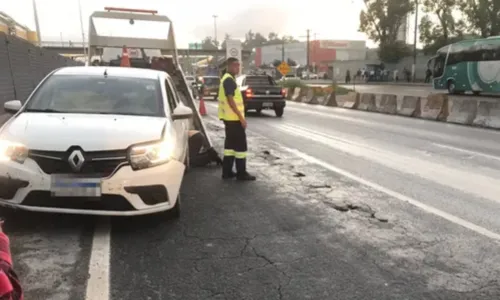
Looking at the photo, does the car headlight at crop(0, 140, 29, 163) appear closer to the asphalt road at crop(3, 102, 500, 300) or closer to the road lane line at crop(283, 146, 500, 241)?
the asphalt road at crop(3, 102, 500, 300)

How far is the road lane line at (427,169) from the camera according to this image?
7.14 meters

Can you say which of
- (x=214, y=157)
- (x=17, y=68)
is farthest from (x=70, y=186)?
(x=17, y=68)

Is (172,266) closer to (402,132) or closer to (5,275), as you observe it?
(5,275)

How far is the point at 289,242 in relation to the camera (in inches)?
186

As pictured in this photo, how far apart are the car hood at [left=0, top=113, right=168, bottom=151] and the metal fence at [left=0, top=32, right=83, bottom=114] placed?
21.0ft

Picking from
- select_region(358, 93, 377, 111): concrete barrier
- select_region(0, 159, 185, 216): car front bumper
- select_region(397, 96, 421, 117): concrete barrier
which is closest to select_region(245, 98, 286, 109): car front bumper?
select_region(397, 96, 421, 117): concrete barrier

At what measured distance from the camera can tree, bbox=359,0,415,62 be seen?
69.7 metres

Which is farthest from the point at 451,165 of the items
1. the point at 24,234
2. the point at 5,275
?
the point at 5,275

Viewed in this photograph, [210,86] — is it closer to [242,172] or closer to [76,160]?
[242,172]

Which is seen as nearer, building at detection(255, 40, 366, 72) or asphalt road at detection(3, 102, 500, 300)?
asphalt road at detection(3, 102, 500, 300)

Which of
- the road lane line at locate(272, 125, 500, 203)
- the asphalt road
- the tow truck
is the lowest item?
the road lane line at locate(272, 125, 500, 203)

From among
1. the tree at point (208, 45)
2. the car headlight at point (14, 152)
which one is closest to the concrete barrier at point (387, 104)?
the car headlight at point (14, 152)

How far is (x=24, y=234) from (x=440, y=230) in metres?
4.04

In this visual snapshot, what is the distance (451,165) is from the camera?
8.98 m
